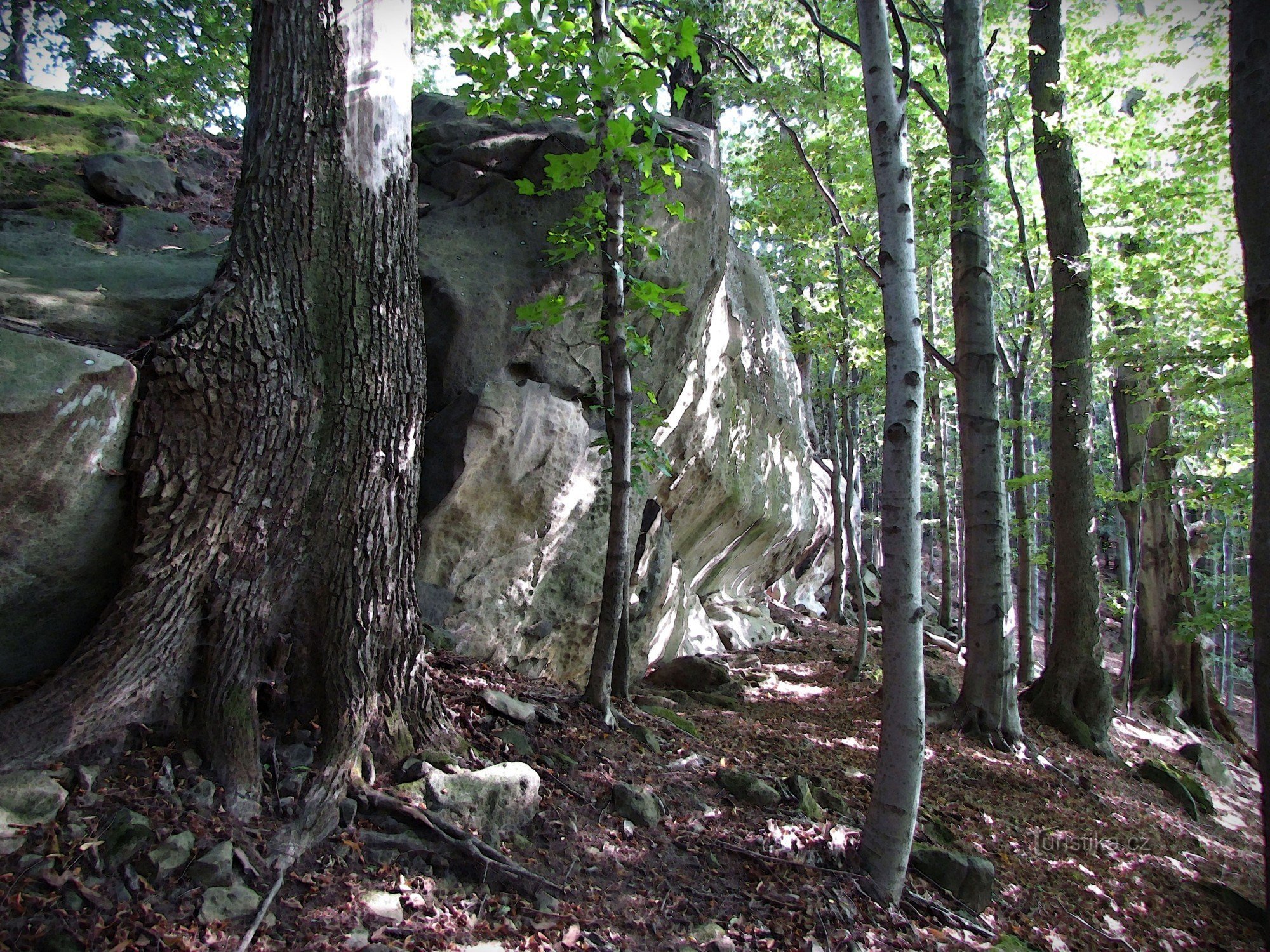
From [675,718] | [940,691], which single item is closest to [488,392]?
[675,718]

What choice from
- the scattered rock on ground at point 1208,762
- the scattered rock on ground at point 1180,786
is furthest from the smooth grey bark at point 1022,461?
the scattered rock on ground at point 1180,786

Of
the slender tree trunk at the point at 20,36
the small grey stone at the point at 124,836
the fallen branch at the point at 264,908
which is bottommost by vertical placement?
the fallen branch at the point at 264,908

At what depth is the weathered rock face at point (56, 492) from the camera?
10.00ft

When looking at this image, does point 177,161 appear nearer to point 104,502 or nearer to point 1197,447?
point 104,502

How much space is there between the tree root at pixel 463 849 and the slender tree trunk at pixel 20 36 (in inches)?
679

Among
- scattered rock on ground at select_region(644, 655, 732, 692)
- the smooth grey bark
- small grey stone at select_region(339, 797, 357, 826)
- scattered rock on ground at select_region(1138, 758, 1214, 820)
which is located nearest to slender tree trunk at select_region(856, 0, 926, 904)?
small grey stone at select_region(339, 797, 357, 826)

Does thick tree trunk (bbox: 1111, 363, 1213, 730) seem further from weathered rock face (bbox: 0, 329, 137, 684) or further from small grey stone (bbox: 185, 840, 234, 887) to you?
weathered rock face (bbox: 0, 329, 137, 684)

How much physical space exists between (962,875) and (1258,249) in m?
3.97

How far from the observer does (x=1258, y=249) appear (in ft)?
11.7

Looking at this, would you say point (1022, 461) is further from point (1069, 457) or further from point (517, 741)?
point (517, 741)

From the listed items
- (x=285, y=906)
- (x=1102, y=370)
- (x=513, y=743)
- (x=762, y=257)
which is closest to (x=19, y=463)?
(x=285, y=906)

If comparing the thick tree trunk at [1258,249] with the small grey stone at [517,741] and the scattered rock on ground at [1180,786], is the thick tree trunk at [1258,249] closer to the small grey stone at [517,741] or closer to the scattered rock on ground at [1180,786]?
the small grey stone at [517,741]

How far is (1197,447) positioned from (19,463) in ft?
39.6

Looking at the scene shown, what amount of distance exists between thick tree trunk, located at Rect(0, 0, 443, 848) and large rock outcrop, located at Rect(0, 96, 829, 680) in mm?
434
